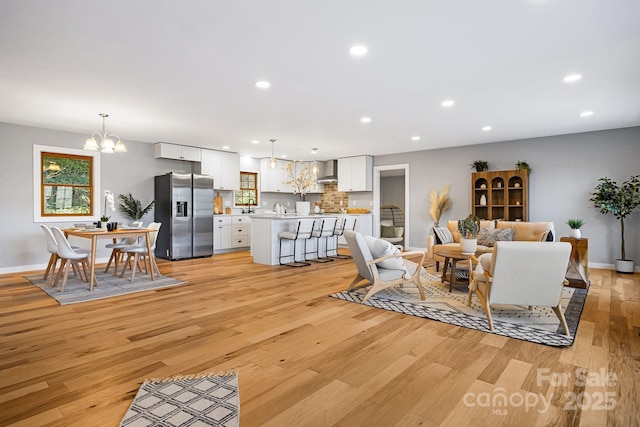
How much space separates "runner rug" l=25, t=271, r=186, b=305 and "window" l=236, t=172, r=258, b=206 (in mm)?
4231

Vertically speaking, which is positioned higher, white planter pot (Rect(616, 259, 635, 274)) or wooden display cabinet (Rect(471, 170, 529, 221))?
wooden display cabinet (Rect(471, 170, 529, 221))

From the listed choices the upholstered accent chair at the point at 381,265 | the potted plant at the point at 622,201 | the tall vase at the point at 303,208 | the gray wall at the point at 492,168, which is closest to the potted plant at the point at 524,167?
the gray wall at the point at 492,168

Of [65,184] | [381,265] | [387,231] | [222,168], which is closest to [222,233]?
[222,168]

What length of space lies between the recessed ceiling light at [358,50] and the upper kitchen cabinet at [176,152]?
224 inches

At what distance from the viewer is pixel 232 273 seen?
5938mm

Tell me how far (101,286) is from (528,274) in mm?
5149

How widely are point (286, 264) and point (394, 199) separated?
702 cm

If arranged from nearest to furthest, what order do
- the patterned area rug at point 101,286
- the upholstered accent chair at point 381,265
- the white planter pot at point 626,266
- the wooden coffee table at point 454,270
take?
1. the upholstered accent chair at point 381,265
2. the patterned area rug at point 101,286
3. the wooden coffee table at point 454,270
4. the white planter pot at point 626,266

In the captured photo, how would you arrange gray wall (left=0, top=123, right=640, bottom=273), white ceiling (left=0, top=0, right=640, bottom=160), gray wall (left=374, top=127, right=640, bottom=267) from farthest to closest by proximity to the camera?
gray wall (left=374, top=127, right=640, bottom=267) → gray wall (left=0, top=123, right=640, bottom=273) → white ceiling (left=0, top=0, right=640, bottom=160)

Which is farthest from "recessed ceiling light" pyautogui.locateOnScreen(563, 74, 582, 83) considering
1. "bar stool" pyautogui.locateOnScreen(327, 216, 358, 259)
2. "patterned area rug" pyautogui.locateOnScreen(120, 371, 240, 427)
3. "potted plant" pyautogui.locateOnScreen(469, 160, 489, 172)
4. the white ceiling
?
"bar stool" pyautogui.locateOnScreen(327, 216, 358, 259)

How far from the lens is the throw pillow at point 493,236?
19.4ft

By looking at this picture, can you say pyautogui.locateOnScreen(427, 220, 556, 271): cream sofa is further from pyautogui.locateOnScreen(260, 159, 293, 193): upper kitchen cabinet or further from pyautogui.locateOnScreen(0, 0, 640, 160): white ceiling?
pyautogui.locateOnScreen(260, 159, 293, 193): upper kitchen cabinet

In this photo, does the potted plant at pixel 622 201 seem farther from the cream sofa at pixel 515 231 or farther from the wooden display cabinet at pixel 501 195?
the wooden display cabinet at pixel 501 195

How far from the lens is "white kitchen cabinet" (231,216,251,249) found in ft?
29.0
